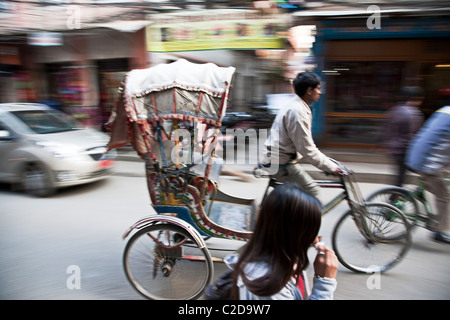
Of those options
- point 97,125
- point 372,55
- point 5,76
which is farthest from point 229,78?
point 5,76

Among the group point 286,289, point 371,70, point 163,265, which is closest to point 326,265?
point 286,289

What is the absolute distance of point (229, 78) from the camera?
243 centimetres

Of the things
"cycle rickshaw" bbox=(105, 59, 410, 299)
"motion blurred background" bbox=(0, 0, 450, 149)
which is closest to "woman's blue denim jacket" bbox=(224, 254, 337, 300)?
"cycle rickshaw" bbox=(105, 59, 410, 299)

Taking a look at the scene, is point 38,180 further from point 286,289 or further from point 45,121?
point 286,289

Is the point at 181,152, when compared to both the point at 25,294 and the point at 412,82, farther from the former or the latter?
the point at 412,82

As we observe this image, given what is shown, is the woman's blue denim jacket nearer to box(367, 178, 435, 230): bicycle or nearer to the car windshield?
box(367, 178, 435, 230): bicycle

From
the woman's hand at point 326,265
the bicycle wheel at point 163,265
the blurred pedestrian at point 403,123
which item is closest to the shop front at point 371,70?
the blurred pedestrian at point 403,123

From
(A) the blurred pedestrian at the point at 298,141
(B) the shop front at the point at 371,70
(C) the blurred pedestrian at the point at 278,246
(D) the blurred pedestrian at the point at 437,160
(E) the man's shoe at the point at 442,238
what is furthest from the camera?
(B) the shop front at the point at 371,70

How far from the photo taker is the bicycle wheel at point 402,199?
333 cm

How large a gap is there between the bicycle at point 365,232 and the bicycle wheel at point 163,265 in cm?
85

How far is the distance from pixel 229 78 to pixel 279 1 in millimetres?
5590

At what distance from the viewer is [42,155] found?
5.11 meters

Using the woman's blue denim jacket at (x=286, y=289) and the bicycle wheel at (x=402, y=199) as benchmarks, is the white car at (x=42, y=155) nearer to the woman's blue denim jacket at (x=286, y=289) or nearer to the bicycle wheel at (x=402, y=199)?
the bicycle wheel at (x=402, y=199)
